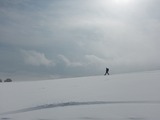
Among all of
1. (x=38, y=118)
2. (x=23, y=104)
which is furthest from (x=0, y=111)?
(x=38, y=118)

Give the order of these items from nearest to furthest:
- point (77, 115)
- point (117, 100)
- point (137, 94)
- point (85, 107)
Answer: point (77, 115) < point (85, 107) < point (117, 100) < point (137, 94)

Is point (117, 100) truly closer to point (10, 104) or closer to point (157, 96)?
point (157, 96)

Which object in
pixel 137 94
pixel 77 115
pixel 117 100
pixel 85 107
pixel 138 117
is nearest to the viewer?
pixel 138 117

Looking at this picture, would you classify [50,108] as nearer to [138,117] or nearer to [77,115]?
[77,115]

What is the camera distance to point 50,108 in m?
4.61

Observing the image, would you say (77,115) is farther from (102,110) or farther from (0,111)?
(0,111)

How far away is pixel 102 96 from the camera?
5.36 metres

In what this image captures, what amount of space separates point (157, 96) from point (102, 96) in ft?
3.70

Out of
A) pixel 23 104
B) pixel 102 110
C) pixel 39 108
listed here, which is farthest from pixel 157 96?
pixel 23 104

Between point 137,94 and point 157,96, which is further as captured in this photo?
point 137,94

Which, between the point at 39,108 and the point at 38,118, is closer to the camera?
the point at 38,118

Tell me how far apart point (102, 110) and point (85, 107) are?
0.43 metres

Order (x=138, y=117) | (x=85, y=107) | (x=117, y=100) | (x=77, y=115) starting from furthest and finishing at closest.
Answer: (x=117, y=100)
(x=85, y=107)
(x=77, y=115)
(x=138, y=117)

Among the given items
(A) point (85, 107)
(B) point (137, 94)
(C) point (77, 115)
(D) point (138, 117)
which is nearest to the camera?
(D) point (138, 117)
